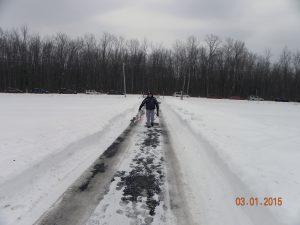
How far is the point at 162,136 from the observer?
1175 cm

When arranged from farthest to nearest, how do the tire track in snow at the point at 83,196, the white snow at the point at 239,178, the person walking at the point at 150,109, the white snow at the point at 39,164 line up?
the person walking at the point at 150,109, the white snow at the point at 39,164, the white snow at the point at 239,178, the tire track in snow at the point at 83,196

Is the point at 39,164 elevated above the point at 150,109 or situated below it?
below

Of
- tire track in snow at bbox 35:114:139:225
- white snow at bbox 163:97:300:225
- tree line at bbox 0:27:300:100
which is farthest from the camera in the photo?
tree line at bbox 0:27:300:100

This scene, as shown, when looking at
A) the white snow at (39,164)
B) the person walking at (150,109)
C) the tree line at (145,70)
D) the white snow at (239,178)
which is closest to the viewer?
the white snow at (239,178)

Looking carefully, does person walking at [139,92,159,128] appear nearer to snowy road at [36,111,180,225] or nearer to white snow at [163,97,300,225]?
white snow at [163,97,300,225]

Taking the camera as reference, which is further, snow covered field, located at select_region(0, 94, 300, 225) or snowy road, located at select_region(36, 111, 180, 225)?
snow covered field, located at select_region(0, 94, 300, 225)

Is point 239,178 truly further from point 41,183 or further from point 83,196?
point 41,183

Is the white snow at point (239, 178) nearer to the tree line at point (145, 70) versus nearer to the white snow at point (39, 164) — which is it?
the white snow at point (39, 164)

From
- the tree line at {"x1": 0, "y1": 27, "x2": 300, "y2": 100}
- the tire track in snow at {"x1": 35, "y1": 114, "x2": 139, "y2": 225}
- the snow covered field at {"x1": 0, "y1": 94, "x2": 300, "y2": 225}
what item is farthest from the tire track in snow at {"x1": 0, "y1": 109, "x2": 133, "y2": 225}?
the tree line at {"x1": 0, "y1": 27, "x2": 300, "y2": 100}

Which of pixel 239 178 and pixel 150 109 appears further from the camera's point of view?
pixel 150 109

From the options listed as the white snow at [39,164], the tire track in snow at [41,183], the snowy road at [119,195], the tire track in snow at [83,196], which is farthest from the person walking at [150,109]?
the tire track in snow at [83,196]

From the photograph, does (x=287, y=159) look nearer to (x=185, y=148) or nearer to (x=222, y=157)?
(x=222, y=157)

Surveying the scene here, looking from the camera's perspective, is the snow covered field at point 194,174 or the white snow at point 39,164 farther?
the white snow at point 39,164

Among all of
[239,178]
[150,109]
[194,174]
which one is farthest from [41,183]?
[150,109]
